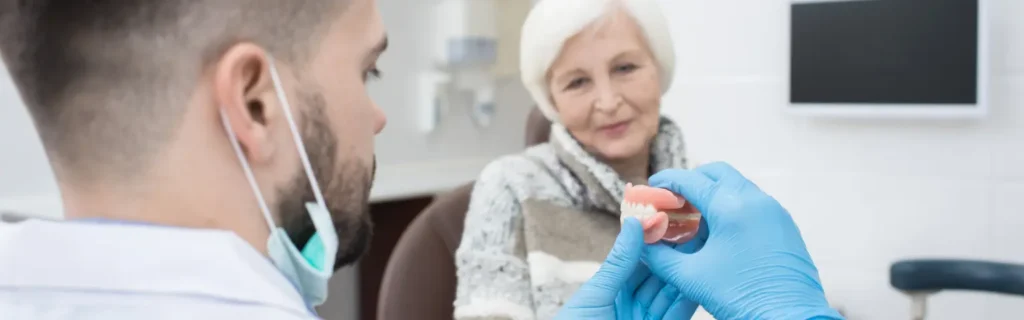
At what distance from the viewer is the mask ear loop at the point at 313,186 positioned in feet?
2.01

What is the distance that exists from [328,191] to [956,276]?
1.25 m

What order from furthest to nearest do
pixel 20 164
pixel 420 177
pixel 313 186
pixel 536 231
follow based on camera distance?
pixel 420 177
pixel 20 164
pixel 536 231
pixel 313 186

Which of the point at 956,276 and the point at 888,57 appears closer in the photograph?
the point at 956,276

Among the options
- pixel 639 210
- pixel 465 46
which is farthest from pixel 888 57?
pixel 639 210

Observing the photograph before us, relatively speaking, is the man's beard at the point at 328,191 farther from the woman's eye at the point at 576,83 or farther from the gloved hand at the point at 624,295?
the woman's eye at the point at 576,83

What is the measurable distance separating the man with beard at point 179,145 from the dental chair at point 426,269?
1.69 ft

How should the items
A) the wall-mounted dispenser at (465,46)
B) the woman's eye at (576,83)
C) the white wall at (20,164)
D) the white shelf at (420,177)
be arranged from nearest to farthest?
the woman's eye at (576,83), the white wall at (20,164), the white shelf at (420,177), the wall-mounted dispenser at (465,46)

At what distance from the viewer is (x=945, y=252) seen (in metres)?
1.70

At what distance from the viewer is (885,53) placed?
5.56 ft

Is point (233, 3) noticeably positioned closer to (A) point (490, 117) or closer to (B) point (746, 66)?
(B) point (746, 66)

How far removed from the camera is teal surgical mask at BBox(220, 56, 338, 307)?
62cm

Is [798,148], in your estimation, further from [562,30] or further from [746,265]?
[746,265]

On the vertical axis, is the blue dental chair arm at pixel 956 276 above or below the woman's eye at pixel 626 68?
below

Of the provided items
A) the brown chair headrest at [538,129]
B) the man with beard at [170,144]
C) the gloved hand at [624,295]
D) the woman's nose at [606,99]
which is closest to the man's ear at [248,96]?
the man with beard at [170,144]
